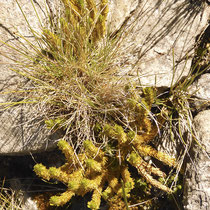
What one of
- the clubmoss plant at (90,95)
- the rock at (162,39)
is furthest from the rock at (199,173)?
the rock at (162,39)

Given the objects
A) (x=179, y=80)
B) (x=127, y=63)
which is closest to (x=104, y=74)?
(x=127, y=63)

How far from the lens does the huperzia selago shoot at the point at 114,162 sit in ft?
6.37

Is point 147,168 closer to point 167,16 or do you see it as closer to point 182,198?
point 182,198

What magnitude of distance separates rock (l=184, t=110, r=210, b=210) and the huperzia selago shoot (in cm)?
21

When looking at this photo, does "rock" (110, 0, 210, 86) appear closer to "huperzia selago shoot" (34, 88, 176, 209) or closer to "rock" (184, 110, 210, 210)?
"huperzia selago shoot" (34, 88, 176, 209)

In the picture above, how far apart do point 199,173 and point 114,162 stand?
0.83m

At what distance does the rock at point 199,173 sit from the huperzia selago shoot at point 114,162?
0.21 metres

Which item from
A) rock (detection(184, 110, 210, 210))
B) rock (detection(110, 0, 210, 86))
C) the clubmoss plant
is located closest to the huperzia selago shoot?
the clubmoss plant

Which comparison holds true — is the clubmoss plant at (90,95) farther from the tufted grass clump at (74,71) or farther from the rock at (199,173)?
the rock at (199,173)

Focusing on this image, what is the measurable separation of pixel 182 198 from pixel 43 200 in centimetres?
159

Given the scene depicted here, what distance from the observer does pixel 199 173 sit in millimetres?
2152

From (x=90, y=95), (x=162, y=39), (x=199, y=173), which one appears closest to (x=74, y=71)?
(x=90, y=95)

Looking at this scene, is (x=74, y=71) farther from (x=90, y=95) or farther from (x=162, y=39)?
(x=162, y=39)

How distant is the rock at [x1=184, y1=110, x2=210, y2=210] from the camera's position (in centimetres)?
209
